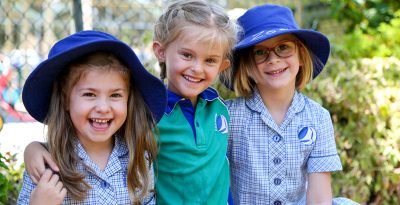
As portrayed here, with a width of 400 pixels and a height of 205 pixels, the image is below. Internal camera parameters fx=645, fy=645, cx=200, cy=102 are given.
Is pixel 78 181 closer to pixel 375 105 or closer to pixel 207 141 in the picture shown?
pixel 207 141

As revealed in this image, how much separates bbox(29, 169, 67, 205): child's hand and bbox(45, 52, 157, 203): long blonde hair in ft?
0.14

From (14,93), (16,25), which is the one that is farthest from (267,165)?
(16,25)

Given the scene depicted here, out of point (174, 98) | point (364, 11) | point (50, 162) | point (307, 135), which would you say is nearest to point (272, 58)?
point (307, 135)

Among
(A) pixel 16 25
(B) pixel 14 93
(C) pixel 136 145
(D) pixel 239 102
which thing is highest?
(A) pixel 16 25

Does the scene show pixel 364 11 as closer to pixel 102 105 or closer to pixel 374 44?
pixel 374 44

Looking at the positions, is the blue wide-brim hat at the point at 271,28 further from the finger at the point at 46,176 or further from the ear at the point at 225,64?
the finger at the point at 46,176

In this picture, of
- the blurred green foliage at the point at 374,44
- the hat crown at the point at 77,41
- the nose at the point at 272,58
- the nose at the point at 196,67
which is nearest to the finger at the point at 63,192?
the hat crown at the point at 77,41

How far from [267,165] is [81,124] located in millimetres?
1065

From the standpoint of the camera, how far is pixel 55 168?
253 centimetres

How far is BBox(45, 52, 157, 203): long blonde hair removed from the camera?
2.56 m

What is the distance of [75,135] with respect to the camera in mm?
2691

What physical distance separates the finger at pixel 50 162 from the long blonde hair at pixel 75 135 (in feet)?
0.05

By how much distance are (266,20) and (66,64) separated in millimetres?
1136

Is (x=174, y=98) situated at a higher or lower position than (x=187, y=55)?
lower
